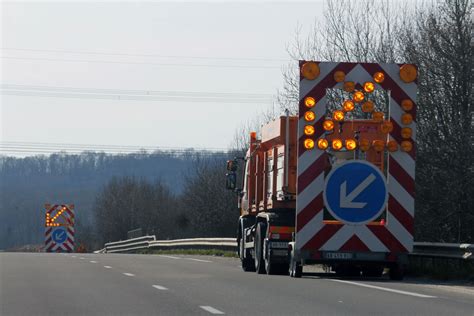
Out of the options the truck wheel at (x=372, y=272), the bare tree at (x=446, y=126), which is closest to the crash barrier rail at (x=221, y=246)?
the truck wheel at (x=372, y=272)

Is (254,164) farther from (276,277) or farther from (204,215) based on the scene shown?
(204,215)

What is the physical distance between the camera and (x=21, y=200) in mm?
181250

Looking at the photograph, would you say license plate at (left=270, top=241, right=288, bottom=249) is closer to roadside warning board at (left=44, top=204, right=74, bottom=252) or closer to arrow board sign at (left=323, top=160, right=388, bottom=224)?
arrow board sign at (left=323, top=160, right=388, bottom=224)

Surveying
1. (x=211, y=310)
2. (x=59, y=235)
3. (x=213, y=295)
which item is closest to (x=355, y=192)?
(x=213, y=295)

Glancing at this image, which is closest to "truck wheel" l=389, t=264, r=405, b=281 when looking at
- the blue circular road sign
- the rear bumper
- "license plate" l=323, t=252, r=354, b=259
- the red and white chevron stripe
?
the rear bumper

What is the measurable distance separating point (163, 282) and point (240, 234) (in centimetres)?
765

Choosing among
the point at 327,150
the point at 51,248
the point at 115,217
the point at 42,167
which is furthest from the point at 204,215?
the point at 42,167

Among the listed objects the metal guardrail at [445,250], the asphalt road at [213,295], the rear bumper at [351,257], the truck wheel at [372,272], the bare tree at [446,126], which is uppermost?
the bare tree at [446,126]

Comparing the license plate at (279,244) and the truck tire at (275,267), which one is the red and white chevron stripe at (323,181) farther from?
the truck tire at (275,267)

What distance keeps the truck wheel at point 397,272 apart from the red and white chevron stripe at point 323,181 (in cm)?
39

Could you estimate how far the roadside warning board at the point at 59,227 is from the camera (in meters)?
50.4

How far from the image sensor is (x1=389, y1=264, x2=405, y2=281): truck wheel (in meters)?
20.8

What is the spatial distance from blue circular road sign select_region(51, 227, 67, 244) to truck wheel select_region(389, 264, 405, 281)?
1230 inches

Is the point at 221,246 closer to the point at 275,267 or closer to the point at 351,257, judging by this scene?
the point at 275,267
